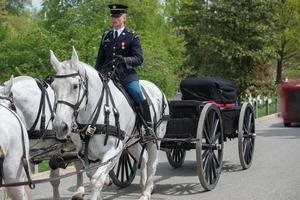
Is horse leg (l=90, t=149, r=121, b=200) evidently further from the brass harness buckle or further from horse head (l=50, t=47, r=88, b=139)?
horse head (l=50, t=47, r=88, b=139)

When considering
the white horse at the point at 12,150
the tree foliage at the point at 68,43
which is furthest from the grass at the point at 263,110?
the white horse at the point at 12,150

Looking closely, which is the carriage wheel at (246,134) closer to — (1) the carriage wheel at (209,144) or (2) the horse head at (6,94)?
(1) the carriage wheel at (209,144)

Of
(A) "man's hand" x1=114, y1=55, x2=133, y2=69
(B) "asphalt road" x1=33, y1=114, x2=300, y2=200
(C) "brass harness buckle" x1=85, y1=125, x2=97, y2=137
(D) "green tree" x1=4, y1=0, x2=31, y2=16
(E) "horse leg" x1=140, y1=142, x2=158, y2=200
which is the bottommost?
(B) "asphalt road" x1=33, y1=114, x2=300, y2=200

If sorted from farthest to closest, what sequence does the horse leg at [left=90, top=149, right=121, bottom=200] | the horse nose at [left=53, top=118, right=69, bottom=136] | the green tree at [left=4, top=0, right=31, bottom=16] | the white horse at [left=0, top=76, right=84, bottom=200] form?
the green tree at [left=4, top=0, right=31, bottom=16] → the white horse at [left=0, top=76, right=84, bottom=200] → the horse leg at [left=90, top=149, right=121, bottom=200] → the horse nose at [left=53, top=118, right=69, bottom=136]

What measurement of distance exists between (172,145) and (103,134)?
3.35m

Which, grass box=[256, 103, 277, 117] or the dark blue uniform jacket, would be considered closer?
the dark blue uniform jacket

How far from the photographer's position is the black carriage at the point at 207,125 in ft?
31.7

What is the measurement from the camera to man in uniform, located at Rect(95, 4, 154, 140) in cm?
763

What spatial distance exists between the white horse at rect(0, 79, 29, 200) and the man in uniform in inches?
103

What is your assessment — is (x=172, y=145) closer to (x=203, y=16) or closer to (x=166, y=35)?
(x=203, y=16)

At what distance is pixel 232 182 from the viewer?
10391 mm

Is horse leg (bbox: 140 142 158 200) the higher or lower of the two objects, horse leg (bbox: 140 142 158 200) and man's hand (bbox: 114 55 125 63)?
the lower

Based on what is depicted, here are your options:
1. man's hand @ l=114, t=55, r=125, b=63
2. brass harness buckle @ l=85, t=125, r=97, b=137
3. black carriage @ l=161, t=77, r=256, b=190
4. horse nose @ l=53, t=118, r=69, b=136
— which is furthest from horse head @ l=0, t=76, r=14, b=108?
black carriage @ l=161, t=77, r=256, b=190

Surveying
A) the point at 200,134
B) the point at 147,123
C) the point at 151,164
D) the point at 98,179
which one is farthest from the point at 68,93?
the point at 200,134
